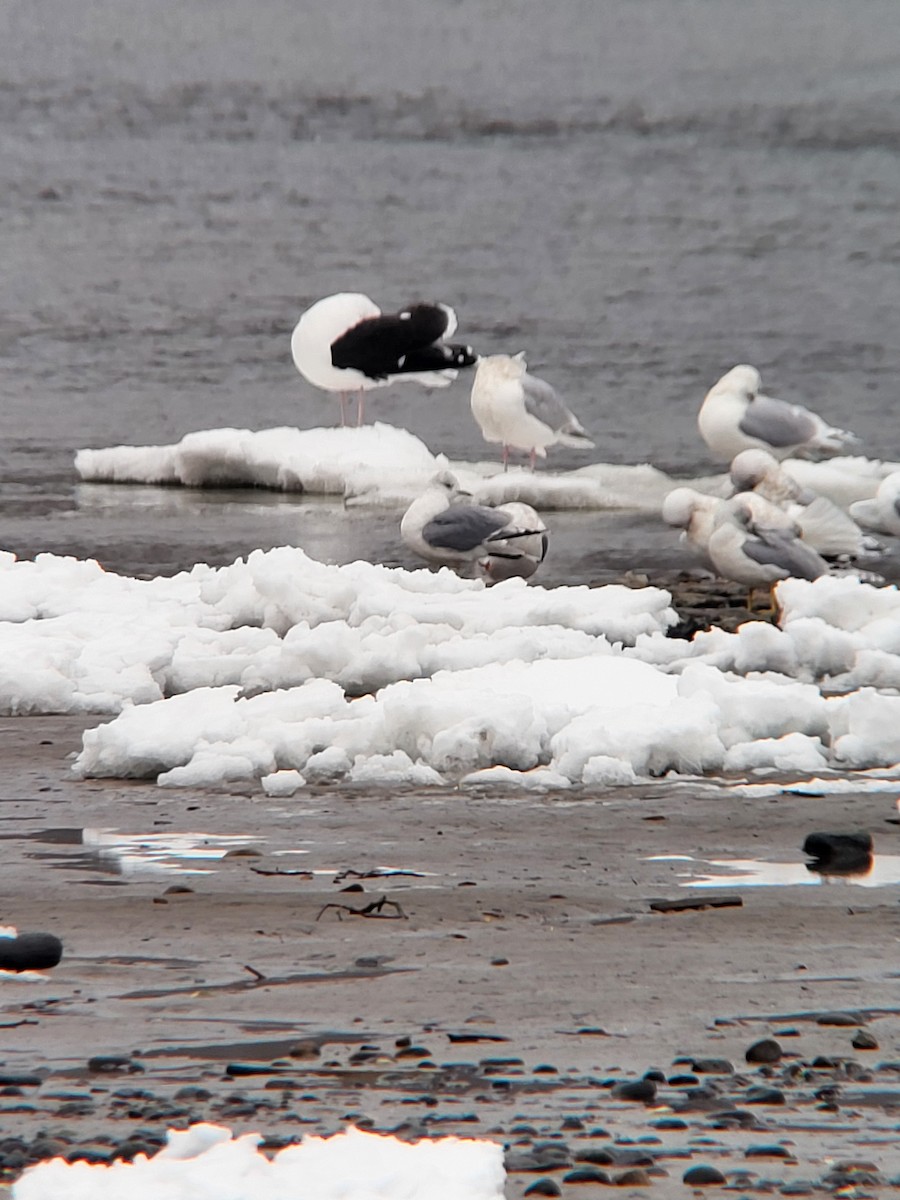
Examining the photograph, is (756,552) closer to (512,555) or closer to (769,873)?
(512,555)

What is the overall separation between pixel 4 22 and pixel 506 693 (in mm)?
24204

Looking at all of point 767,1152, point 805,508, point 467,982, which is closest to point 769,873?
point 467,982

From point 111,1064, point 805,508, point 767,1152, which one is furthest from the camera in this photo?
point 805,508

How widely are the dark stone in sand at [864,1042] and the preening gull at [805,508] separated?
16.8 ft

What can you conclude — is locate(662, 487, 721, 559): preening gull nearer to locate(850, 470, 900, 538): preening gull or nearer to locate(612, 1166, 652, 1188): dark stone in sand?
locate(850, 470, 900, 538): preening gull

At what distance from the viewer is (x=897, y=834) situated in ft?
13.1

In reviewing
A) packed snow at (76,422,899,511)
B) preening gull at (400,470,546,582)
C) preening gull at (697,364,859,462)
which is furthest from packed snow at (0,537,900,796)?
preening gull at (697,364,859,462)

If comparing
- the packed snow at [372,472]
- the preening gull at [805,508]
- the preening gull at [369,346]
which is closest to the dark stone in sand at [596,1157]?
the preening gull at [805,508]

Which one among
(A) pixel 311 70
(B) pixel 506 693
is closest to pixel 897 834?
(B) pixel 506 693

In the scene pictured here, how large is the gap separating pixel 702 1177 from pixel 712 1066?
1.38 ft

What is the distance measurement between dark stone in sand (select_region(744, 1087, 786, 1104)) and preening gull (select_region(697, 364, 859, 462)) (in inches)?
308

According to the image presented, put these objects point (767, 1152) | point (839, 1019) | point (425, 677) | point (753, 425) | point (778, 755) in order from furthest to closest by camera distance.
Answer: point (753, 425) → point (425, 677) → point (778, 755) → point (839, 1019) → point (767, 1152)

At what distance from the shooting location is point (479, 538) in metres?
7.45

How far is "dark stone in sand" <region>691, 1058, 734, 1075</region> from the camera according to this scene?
8.23ft
